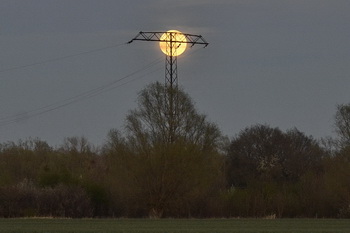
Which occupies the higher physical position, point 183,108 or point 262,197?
point 183,108

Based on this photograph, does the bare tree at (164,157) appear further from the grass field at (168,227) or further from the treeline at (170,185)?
the grass field at (168,227)

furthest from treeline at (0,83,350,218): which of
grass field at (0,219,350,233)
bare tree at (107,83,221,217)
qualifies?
grass field at (0,219,350,233)

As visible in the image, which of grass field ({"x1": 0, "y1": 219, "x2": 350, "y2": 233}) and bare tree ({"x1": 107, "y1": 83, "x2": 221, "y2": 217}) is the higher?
bare tree ({"x1": 107, "y1": 83, "x2": 221, "y2": 217})

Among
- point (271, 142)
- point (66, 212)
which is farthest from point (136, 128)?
point (271, 142)

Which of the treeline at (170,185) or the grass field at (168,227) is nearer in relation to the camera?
Answer: the grass field at (168,227)

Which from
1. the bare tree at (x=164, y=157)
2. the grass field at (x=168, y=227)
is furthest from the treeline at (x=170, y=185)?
the grass field at (x=168, y=227)

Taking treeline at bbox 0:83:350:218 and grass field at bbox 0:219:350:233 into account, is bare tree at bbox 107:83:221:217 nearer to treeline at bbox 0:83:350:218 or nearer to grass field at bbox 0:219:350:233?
treeline at bbox 0:83:350:218

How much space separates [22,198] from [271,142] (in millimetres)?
46020

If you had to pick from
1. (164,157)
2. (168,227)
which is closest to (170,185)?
(164,157)

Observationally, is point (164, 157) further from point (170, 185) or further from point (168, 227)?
point (168, 227)

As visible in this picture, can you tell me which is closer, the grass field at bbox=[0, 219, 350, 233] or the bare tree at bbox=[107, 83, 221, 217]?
the grass field at bbox=[0, 219, 350, 233]

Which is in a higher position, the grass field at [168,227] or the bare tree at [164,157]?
the bare tree at [164,157]

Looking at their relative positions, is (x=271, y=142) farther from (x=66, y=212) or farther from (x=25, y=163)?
(x=66, y=212)

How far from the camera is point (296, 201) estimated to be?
71438 mm
